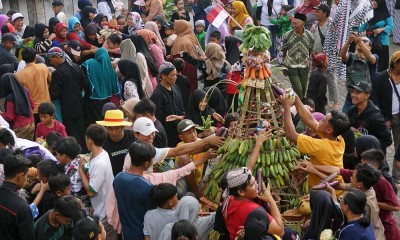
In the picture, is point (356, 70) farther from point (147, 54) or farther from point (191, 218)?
point (191, 218)

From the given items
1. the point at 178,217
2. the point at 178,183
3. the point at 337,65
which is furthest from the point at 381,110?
the point at 178,217

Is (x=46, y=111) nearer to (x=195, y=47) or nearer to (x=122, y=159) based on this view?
(x=122, y=159)

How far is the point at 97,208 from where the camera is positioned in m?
6.64

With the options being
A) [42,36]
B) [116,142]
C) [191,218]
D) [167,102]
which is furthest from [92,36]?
[191,218]

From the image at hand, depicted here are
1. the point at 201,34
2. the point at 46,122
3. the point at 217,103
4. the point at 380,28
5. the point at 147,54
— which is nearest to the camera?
the point at 46,122

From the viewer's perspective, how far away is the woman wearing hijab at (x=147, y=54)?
11281 millimetres

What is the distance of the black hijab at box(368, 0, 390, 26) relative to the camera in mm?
13377

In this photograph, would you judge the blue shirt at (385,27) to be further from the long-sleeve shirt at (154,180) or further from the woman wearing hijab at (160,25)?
the long-sleeve shirt at (154,180)

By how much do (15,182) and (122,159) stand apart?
163 centimetres

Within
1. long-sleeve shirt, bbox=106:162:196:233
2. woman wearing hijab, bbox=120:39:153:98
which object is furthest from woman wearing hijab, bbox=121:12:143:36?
long-sleeve shirt, bbox=106:162:196:233

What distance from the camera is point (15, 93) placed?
30.4 feet

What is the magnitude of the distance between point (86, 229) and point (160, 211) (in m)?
0.95

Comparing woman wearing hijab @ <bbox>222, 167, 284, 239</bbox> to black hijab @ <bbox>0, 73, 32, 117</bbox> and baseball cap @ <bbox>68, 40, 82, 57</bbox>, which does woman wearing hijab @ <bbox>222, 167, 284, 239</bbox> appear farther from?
baseball cap @ <bbox>68, 40, 82, 57</bbox>

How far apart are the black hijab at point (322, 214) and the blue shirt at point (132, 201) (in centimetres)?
146
